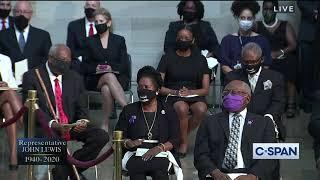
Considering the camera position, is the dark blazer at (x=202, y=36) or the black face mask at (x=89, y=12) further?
the black face mask at (x=89, y=12)

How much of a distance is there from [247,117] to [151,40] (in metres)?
4.19

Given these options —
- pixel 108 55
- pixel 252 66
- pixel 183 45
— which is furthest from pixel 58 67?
pixel 252 66

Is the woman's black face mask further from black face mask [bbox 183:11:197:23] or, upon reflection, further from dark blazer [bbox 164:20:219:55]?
black face mask [bbox 183:11:197:23]

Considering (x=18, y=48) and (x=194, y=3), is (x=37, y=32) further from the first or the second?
(x=194, y=3)

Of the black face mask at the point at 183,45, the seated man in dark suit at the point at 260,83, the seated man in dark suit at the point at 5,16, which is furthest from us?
the seated man in dark suit at the point at 5,16

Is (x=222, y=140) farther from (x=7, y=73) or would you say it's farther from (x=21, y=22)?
(x=21, y=22)

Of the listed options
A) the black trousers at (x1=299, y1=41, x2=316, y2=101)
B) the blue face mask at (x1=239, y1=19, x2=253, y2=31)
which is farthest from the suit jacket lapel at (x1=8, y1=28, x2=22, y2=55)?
the black trousers at (x1=299, y1=41, x2=316, y2=101)

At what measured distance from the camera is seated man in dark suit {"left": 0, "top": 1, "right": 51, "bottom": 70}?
39.2 feet

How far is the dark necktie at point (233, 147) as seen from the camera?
884 centimetres

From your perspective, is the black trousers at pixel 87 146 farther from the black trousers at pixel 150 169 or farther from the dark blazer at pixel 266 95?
the dark blazer at pixel 266 95

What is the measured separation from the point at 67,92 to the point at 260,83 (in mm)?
2063

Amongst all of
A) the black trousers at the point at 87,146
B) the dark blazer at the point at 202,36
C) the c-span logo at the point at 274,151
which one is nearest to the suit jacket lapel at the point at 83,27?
the dark blazer at the point at 202,36

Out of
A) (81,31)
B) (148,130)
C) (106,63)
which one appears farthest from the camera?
(81,31)

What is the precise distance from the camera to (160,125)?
30.8 ft
